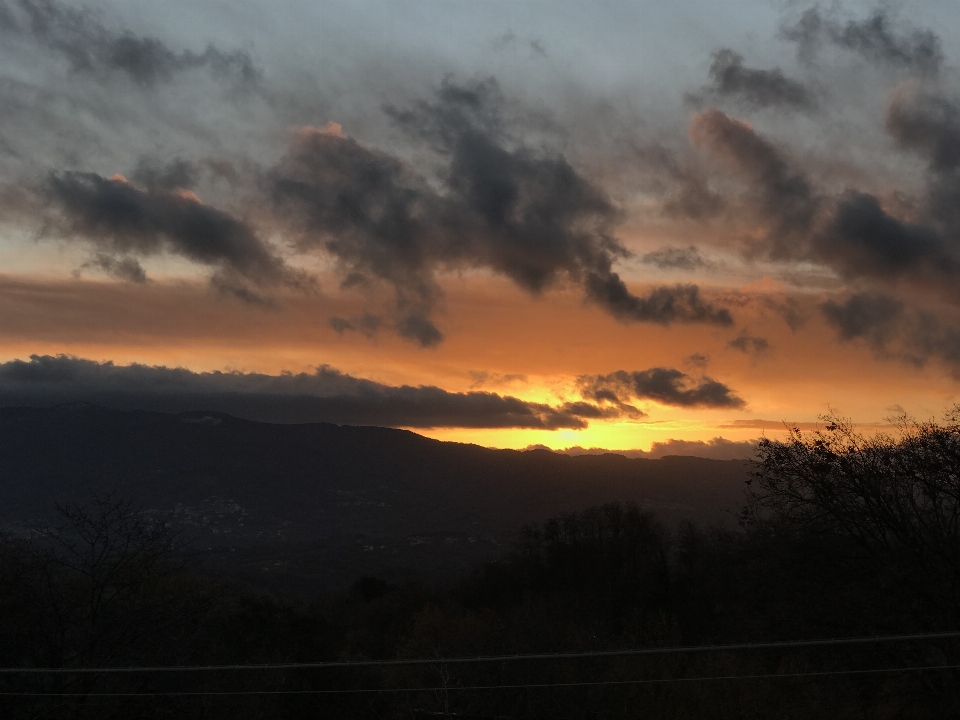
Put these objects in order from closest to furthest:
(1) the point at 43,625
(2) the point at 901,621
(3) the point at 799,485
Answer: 1. (1) the point at 43,625
2. (2) the point at 901,621
3. (3) the point at 799,485

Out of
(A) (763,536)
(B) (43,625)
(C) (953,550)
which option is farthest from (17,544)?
(C) (953,550)

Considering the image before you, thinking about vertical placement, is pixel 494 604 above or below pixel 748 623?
below

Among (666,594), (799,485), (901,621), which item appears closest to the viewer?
(901,621)

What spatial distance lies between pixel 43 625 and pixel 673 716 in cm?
2085

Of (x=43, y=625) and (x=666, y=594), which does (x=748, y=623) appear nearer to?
(x=43, y=625)

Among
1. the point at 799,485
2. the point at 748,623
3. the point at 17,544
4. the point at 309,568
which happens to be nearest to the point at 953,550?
the point at 799,485

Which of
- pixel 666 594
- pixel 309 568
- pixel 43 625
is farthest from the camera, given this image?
pixel 309 568

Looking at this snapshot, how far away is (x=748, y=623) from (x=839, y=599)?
3.32 m

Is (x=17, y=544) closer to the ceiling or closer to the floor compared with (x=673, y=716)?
closer to the ceiling

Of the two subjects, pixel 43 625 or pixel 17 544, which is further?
pixel 17 544

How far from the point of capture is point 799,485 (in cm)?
2492

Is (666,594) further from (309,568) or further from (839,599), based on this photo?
(309,568)

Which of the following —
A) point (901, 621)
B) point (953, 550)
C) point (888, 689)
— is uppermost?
point (953, 550)

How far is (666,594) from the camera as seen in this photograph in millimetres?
70000
